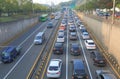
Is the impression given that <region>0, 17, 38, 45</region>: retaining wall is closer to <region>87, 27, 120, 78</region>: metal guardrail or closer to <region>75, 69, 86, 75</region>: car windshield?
<region>87, 27, 120, 78</region>: metal guardrail

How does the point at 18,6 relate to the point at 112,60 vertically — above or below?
above

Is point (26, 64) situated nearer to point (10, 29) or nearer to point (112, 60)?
point (112, 60)

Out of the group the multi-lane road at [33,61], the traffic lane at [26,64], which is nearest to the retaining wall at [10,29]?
the multi-lane road at [33,61]

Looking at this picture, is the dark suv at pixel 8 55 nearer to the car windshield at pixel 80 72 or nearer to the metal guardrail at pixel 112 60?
the car windshield at pixel 80 72

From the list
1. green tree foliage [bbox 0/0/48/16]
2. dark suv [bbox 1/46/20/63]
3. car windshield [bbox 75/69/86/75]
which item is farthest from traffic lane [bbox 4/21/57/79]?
green tree foliage [bbox 0/0/48/16]

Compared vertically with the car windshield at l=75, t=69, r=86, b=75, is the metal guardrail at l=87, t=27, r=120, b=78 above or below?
below

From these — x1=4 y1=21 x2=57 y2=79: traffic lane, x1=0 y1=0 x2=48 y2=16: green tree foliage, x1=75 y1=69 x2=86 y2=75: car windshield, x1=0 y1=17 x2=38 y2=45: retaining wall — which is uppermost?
x1=0 y1=0 x2=48 y2=16: green tree foliage

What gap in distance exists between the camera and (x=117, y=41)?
119 feet

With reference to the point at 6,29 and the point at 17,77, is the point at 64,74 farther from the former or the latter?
the point at 6,29

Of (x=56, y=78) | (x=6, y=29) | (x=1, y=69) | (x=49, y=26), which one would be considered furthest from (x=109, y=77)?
(x=49, y=26)

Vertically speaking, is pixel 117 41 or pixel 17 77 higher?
pixel 117 41

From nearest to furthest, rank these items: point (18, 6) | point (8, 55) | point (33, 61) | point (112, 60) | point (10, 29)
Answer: point (112, 60), point (8, 55), point (33, 61), point (10, 29), point (18, 6)

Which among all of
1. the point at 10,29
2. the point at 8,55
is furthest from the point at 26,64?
the point at 10,29

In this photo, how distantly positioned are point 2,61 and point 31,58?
4542mm
